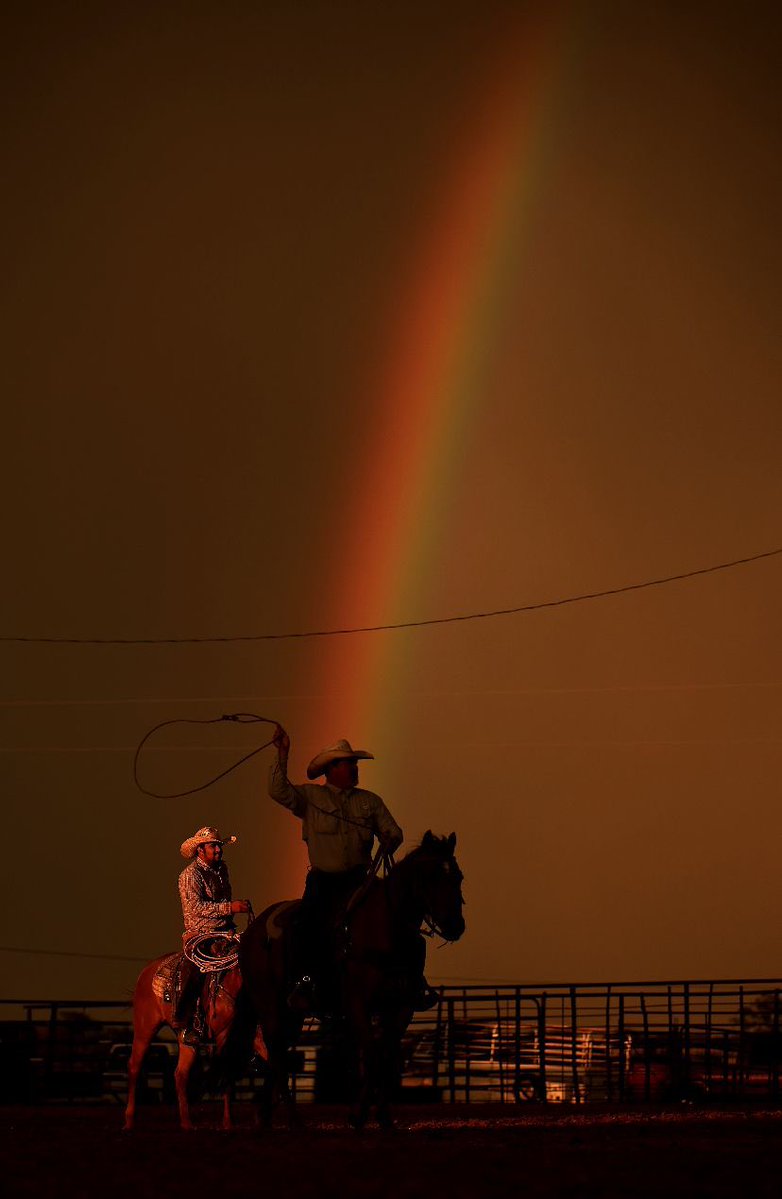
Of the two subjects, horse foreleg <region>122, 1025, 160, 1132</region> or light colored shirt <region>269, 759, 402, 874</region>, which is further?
horse foreleg <region>122, 1025, 160, 1132</region>

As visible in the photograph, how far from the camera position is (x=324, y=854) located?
13961 mm

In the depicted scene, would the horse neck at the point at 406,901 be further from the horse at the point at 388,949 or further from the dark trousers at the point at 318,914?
the dark trousers at the point at 318,914

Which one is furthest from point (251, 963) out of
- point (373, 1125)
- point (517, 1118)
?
point (517, 1118)

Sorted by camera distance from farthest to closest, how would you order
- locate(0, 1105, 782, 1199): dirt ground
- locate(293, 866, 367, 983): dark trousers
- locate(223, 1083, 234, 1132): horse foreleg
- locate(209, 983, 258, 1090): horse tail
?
1. locate(209, 983, 258, 1090): horse tail
2. locate(223, 1083, 234, 1132): horse foreleg
3. locate(293, 866, 367, 983): dark trousers
4. locate(0, 1105, 782, 1199): dirt ground

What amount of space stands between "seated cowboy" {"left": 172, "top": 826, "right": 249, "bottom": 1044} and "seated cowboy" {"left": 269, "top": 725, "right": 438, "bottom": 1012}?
4.09 ft

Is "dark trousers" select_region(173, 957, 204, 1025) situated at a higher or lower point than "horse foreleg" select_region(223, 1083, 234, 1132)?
higher

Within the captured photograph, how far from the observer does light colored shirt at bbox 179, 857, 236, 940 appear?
15.1 meters

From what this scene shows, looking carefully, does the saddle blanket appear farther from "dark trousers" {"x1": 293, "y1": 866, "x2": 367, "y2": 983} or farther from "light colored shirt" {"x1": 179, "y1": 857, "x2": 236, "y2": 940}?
"dark trousers" {"x1": 293, "y1": 866, "x2": 367, "y2": 983}

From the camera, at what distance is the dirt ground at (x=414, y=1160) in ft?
28.6

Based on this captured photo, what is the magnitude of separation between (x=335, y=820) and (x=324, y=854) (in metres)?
0.27

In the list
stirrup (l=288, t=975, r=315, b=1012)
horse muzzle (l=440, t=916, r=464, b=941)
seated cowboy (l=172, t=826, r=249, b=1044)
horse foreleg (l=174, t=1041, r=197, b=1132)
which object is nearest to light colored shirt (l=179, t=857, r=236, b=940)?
seated cowboy (l=172, t=826, r=249, b=1044)

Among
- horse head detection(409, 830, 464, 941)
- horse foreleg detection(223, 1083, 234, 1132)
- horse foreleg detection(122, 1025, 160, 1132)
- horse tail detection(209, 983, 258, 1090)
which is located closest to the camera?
horse head detection(409, 830, 464, 941)

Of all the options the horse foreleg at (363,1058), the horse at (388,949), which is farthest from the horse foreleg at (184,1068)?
the horse foreleg at (363,1058)

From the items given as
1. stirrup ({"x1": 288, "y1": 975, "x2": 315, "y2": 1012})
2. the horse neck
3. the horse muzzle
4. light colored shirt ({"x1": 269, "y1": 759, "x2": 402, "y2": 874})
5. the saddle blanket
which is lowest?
stirrup ({"x1": 288, "y1": 975, "x2": 315, "y2": 1012})
